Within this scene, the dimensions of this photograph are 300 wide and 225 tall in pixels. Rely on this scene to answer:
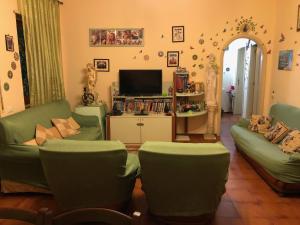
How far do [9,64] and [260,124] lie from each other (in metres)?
3.90

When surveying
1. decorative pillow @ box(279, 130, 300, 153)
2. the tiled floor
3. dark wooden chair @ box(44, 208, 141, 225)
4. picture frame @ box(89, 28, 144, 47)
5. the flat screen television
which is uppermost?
picture frame @ box(89, 28, 144, 47)

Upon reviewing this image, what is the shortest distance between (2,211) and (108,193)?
1.26 metres

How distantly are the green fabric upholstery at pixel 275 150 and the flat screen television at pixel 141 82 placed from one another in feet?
5.73

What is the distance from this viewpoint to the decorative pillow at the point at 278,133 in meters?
3.76

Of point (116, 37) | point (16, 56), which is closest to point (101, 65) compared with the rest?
point (116, 37)

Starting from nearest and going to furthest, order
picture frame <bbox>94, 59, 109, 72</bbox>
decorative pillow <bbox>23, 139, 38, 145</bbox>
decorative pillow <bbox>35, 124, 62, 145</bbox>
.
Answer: decorative pillow <bbox>23, 139, 38, 145</bbox> → decorative pillow <bbox>35, 124, 62, 145</bbox> → picture frame <bbox>94, 59, 109, 72</bbox>

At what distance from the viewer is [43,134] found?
3.55 metres

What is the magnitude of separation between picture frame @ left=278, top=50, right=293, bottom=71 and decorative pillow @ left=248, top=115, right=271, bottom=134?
37.5 inches

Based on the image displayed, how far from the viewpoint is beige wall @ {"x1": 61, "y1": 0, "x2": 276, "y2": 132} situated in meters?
5.11

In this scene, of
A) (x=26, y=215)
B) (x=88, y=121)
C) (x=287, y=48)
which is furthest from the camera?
(x=88, y=121)

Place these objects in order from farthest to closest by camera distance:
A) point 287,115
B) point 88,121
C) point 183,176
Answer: point 88,121 → point 287,115 → point 183,176

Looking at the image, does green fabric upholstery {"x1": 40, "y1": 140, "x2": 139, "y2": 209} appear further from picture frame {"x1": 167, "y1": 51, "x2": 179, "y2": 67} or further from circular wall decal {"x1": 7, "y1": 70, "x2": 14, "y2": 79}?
picture frame {"x1": 167, "y1": 51, "x2": 179, "y2": 67}

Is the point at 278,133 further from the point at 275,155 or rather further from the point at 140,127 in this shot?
the point at 140,127

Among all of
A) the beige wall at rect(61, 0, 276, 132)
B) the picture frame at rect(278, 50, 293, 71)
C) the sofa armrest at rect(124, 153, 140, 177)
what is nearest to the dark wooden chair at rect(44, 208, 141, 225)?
the sofa armrest at rect(124, 153, 140, 177)
